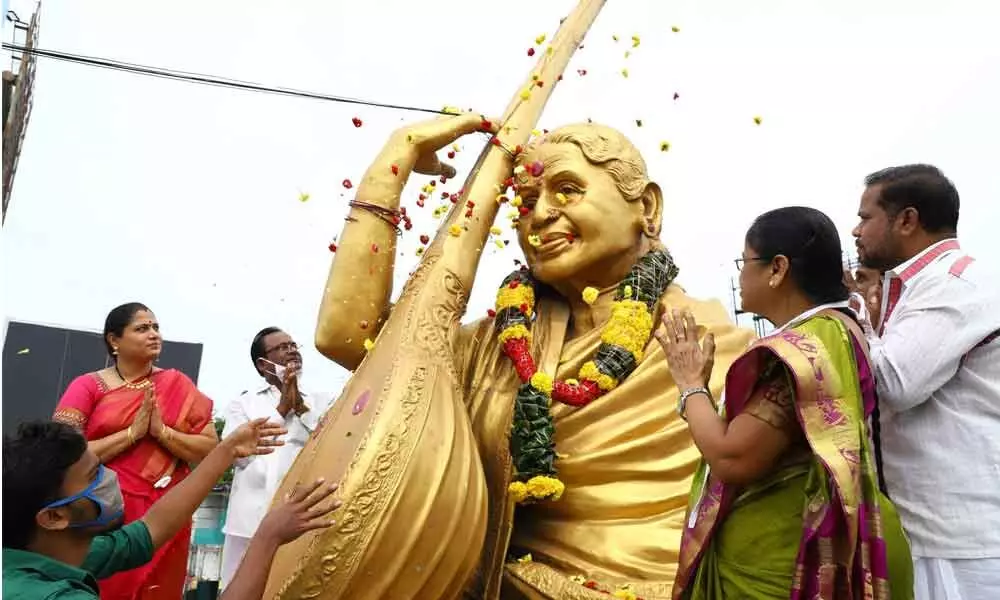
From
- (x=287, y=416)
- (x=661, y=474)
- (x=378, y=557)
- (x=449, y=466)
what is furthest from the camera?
(x=287, y=416)

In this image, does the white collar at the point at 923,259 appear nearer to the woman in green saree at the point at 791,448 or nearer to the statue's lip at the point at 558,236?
the woman in green saree at the point at 791,448

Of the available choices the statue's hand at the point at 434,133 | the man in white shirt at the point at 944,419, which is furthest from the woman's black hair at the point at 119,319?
the man in white shirt at the point at 944,419

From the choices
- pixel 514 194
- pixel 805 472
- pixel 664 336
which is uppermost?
pixel 514 194

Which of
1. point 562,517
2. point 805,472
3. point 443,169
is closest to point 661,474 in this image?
point 562,517

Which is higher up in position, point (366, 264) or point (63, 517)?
point (366, 264)

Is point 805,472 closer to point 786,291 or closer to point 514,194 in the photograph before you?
point 786,291

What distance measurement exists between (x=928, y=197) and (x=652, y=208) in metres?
1.50

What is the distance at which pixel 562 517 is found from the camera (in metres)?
3.23

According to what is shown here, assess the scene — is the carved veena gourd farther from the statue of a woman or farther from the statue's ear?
the statue's ear

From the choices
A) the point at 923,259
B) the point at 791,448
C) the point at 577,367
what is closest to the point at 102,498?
the point at 791,448

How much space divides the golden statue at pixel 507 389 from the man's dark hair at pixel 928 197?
108cm

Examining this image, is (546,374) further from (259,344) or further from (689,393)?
(259,344)

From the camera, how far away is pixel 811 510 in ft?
5.99

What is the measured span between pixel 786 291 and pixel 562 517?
1.47m
